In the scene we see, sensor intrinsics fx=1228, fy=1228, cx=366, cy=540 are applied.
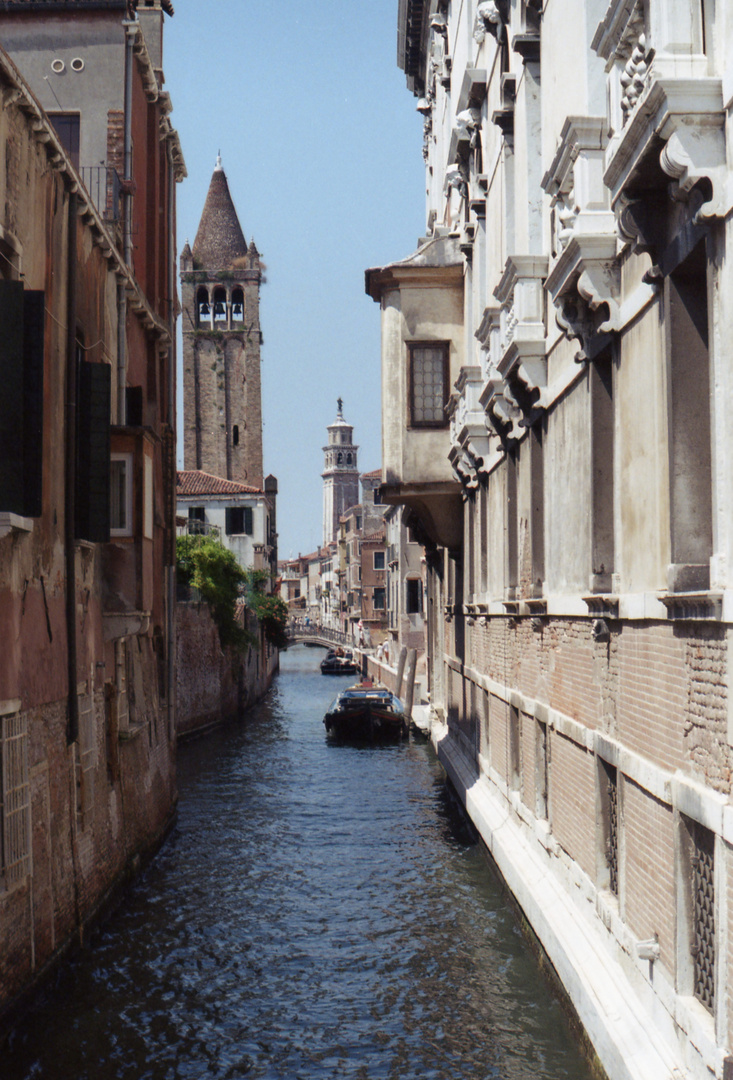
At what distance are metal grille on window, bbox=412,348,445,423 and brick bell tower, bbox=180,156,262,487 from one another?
142ft

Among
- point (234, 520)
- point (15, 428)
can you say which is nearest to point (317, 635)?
point (234, 520)

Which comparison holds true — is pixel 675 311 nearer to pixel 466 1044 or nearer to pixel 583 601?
pixel 583 601

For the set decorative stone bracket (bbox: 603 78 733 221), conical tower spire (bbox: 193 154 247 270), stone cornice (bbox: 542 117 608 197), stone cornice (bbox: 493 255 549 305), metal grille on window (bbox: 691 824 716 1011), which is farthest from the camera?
conical tower spire (bbox: 193 154 247 270)

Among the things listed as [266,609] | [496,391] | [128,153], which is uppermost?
[128,153]

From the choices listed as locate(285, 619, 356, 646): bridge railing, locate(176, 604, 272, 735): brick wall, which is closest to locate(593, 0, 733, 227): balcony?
locate(176, 604, 272, 735): brick wall

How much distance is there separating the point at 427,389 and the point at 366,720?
12446 millimetres

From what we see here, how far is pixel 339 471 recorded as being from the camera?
152m

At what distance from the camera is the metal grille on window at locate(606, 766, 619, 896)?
757cm

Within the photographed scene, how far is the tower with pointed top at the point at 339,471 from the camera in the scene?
152m

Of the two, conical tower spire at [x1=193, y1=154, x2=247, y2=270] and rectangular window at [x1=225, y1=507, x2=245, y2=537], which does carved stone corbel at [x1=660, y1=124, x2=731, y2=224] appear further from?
conical tower spire at [x1=193, y1=154, x2=247, y2=270]

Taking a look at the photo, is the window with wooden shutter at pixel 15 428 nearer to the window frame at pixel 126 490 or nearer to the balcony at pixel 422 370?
the window frame at pixel 126 490

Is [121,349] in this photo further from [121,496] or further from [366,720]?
[366,720]

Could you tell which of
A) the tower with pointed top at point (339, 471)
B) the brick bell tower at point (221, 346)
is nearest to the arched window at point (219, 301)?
the brick bell tower at point (221, 346)

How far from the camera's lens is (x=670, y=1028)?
579 cm
